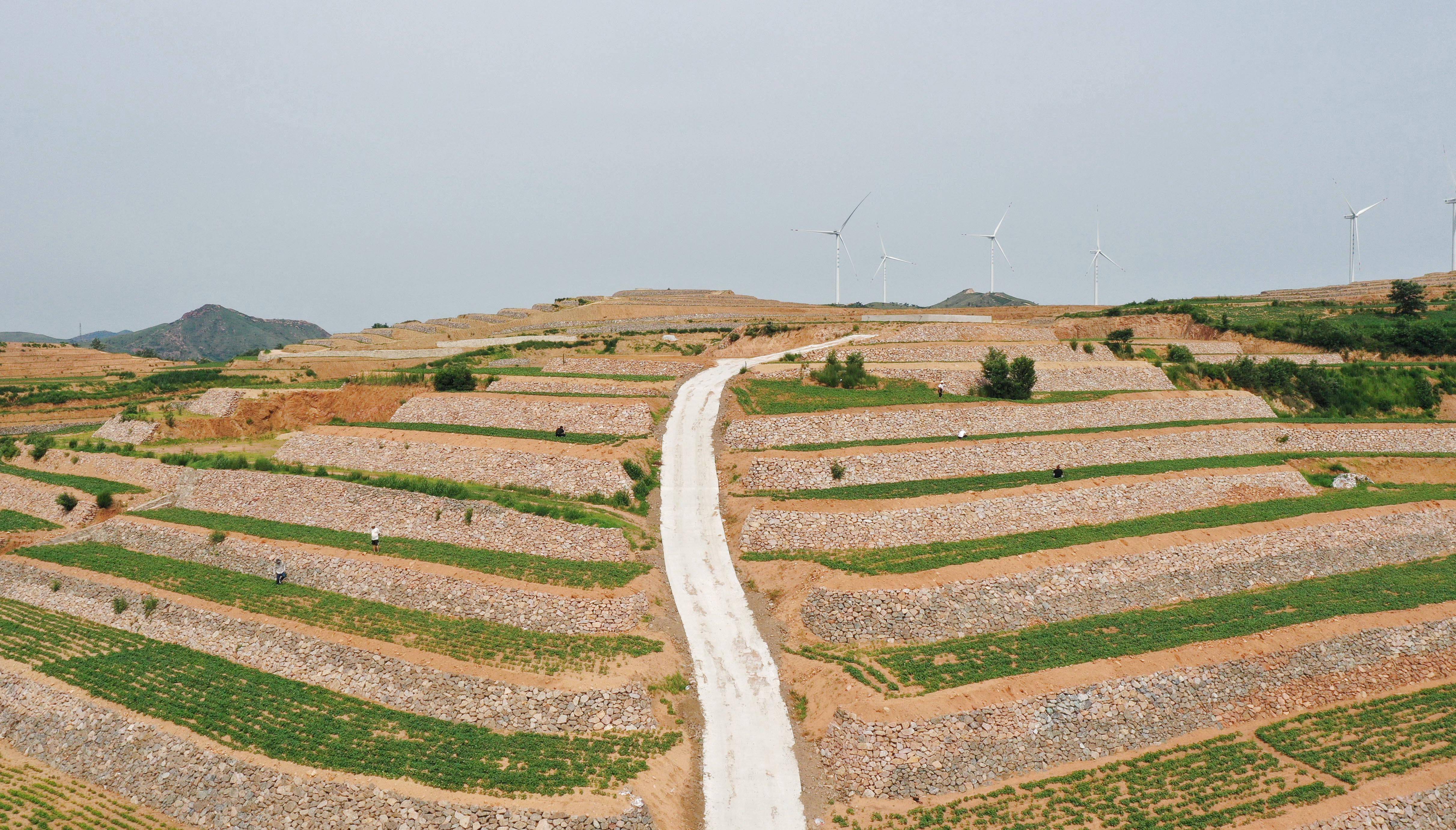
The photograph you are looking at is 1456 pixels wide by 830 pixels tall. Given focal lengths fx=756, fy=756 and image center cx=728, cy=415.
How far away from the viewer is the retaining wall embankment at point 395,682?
978 inches

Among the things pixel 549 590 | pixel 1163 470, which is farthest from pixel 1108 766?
pixel 1163 470

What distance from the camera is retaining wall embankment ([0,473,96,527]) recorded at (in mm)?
46969

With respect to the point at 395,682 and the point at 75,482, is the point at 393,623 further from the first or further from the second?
the point at 75,482

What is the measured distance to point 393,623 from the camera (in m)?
29.9

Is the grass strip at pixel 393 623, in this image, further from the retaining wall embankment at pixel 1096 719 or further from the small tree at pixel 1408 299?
the small tree at pixel 1408 299

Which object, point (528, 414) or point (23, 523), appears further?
point (528, 414)

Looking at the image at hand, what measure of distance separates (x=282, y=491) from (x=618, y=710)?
96.7ft

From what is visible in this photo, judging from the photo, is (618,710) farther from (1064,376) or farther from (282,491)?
(1064,376)

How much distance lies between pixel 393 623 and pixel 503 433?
2055cm

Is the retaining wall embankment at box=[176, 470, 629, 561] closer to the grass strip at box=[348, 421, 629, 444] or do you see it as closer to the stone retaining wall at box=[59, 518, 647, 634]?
the stone retaining wall at box=[59, 518, 647, 634]

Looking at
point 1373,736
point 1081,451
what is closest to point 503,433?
point 1081,451

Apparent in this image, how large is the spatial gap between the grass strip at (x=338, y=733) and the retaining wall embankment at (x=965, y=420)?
78.2ft

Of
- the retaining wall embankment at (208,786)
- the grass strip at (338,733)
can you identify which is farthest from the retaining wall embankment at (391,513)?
the retaining wall embankment at (208,786)

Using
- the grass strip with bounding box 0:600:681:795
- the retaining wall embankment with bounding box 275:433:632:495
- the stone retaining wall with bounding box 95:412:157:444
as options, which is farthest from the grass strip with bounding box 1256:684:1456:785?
the stone retaining wall with bounding box 95:412:157:444
